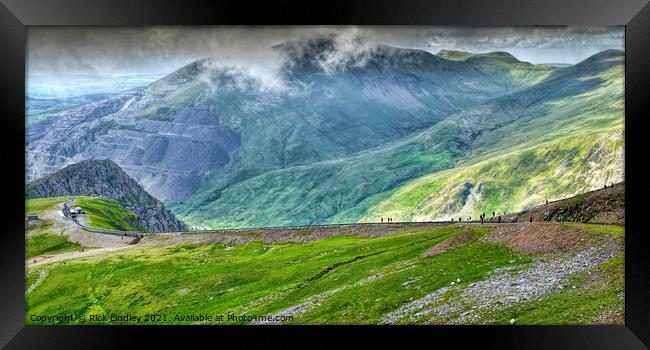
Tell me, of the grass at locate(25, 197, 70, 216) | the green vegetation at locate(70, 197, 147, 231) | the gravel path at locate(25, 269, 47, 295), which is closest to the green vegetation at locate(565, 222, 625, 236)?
the gravel path at locate(25, 269, 47, 295)

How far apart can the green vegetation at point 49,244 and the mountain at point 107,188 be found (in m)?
49.7

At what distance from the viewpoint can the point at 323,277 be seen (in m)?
40.9

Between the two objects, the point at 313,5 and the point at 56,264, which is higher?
the point at 313,5

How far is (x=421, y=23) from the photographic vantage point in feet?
100

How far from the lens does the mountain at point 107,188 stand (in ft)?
372

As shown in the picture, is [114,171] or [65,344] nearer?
[65,344]

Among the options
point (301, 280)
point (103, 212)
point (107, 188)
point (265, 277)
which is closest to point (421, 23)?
point (301, 280)

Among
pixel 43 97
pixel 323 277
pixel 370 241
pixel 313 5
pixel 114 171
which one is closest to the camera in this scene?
pixel 313 5

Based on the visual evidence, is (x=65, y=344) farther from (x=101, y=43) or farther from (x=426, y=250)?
(x=101, y=43)

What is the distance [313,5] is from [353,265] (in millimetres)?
19641

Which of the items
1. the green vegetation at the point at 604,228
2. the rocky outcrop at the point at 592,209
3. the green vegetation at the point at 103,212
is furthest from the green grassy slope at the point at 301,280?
the green vegetation at the point at 103,212

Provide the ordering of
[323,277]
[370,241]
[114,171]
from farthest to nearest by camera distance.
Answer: [114,171] < [370,241] < [323,277]

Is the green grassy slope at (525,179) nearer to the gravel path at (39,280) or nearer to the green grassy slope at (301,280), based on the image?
the green grassy slope at (301,280)

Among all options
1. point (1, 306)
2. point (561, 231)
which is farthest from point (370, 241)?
point (1, 306)
